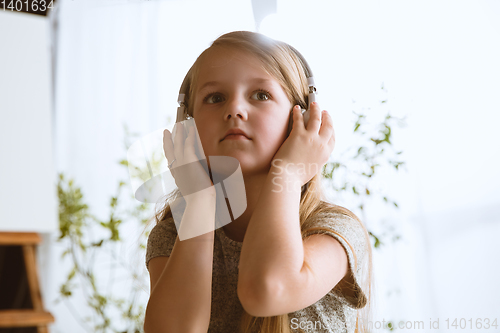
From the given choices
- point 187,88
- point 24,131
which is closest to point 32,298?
point 24,131

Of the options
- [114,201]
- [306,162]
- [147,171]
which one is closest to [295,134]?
[306,162]

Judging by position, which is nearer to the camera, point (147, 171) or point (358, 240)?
point (358, 240)

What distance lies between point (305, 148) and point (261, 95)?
0.37 ft

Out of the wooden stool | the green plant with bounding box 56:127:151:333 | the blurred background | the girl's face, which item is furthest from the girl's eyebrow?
the green plant with bounding box 56:127:151:333

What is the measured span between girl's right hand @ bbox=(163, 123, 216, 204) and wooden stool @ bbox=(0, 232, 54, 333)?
0.33 m

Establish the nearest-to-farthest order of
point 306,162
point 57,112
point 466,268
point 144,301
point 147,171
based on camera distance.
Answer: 1. point 306,162
2. point 147,171
3. point 466,268
4. point 144,301
5. point 57,112

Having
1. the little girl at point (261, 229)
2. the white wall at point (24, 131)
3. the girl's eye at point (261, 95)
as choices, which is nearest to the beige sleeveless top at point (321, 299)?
the little girl at point (261, 229)

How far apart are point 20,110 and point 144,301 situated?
914 millimetres

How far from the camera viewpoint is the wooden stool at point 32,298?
68cm

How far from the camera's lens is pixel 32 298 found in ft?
2.36

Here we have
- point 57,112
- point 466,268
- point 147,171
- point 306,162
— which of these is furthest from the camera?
point 57,112

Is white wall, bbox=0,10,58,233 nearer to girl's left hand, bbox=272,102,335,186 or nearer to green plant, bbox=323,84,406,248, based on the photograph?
girl's left hand, bbox=272,102,335,186

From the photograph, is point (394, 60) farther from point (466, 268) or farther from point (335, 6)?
point (466, 268)

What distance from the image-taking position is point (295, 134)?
0.56 metres
